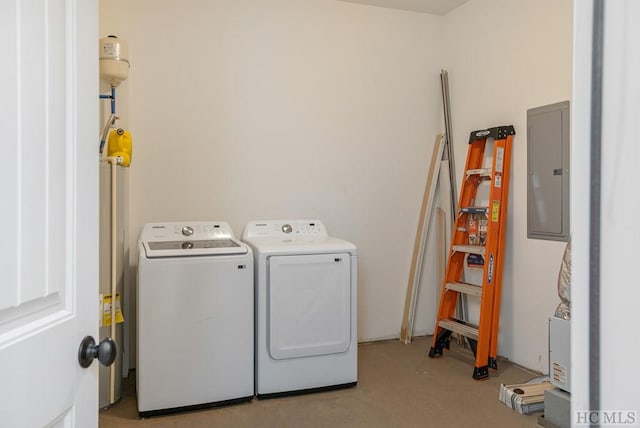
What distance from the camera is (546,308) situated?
10.1 ft

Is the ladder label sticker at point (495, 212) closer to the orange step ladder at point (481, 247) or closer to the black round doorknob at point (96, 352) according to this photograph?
the orange step ladder at point (481, 247)

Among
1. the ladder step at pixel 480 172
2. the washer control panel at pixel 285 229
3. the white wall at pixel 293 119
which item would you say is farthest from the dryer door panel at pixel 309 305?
the ladder step at pixel 480 172

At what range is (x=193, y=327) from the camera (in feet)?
8.75

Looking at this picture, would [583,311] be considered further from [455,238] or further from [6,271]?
[455,238]

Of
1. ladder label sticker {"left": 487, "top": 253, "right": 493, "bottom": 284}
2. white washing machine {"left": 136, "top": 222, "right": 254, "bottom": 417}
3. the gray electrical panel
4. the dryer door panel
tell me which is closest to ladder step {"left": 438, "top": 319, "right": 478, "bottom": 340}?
ladder label sticker {"left": 487, "top": 253, "right": 493, "bottom": 284}

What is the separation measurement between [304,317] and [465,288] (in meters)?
1.24

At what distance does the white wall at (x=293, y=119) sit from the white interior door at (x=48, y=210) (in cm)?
242

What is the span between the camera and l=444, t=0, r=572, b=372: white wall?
9.84ft

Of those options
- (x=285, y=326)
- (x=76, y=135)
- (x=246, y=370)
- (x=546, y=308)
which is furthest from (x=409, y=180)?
(x=76, y=135)

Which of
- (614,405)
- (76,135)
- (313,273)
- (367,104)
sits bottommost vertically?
(313,273)

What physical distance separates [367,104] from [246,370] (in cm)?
225

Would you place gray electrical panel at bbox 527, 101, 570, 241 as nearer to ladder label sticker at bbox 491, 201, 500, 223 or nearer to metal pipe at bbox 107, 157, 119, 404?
ladder label sticker at bbox 491, 201, 500, 223

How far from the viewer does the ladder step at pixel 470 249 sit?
10.9 ft

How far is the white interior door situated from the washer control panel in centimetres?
242
